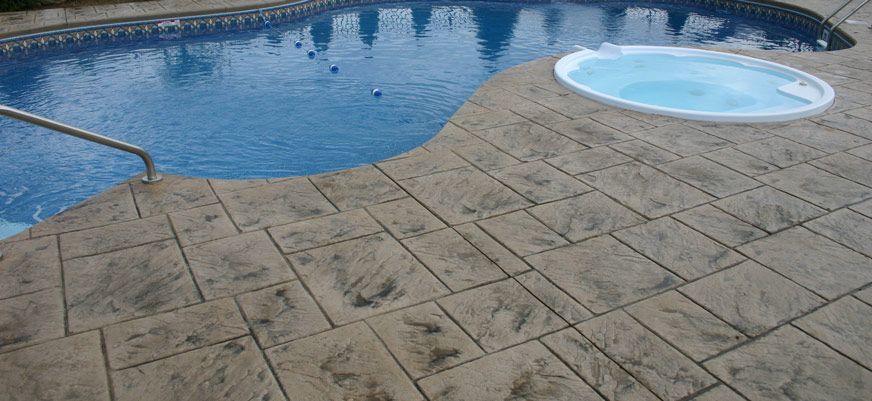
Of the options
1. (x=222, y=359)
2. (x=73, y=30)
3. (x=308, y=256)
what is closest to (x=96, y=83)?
(x=73, y=30)

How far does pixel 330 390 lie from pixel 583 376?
0.98 meters

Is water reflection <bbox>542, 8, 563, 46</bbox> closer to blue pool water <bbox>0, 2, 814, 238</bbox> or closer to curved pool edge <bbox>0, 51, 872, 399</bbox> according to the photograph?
blue pool water <bbox>0, 2, 814, 238</bbox>

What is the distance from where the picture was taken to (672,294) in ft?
10.3

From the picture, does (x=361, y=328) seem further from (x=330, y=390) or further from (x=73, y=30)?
(x=73, y=30)

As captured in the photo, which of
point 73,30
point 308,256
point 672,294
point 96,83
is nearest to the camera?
point 672,294

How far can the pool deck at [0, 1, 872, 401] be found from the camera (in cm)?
260

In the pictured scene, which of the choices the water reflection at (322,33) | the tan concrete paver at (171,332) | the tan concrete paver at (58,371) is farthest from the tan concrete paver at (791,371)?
the water reflection at (322,33)

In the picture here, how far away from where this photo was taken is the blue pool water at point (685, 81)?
273 inches

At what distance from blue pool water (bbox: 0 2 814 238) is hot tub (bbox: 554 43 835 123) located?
4.43 ft

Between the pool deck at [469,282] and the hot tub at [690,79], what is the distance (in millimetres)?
1915

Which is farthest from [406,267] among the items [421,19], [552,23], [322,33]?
[552,23]

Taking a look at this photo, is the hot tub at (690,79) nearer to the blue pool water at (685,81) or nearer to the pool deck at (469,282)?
the blue pool water at (685,81)

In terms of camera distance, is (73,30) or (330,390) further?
(73,30)

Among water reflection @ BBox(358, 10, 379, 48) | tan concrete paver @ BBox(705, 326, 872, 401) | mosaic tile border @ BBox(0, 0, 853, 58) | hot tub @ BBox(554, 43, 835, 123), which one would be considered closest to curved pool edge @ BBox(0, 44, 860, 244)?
hot tub @ BBox(554, 43, 835, 123)
